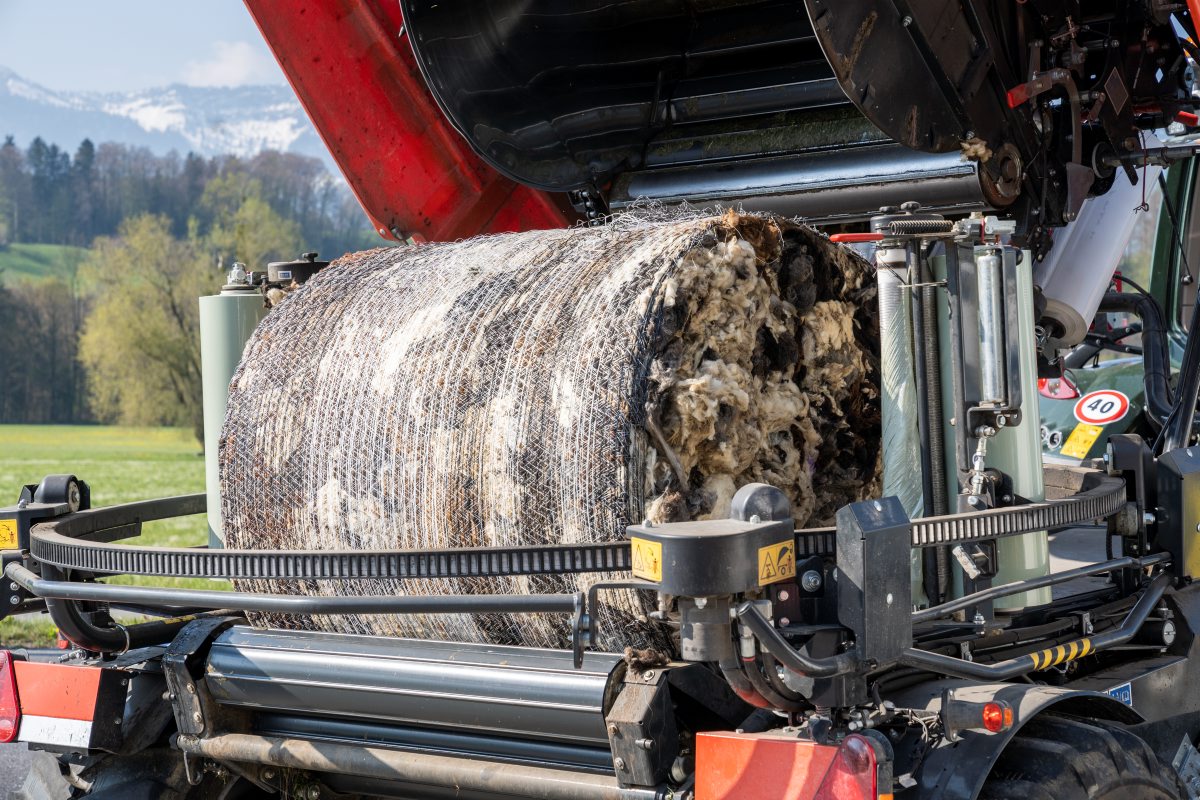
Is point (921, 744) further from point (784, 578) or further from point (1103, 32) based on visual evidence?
point (1103, 32)

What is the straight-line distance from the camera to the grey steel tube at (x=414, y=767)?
246 cm

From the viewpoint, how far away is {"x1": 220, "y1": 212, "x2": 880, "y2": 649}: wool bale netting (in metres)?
2.60

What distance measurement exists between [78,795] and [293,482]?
36.8 inches

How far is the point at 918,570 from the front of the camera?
2801 mm

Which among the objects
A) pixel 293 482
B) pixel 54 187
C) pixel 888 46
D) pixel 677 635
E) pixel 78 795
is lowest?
pixel 78 795

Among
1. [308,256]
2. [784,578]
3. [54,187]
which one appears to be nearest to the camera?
[784,578]

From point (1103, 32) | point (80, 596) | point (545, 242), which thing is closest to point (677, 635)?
point (545, 242)

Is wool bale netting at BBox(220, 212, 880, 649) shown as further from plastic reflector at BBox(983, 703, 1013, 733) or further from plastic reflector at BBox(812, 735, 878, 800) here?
plastic reflector at BBox(983, 703, 1013, 733)

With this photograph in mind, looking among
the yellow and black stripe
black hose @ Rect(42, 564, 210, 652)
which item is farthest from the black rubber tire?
black hose @ Rect(42, 564, 210, 652)

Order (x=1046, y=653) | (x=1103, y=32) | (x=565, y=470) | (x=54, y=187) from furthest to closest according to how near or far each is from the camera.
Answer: (x=54, y=187) → (x=1103, y=32) → (x=1046, y=653) → (x=565, y=470)

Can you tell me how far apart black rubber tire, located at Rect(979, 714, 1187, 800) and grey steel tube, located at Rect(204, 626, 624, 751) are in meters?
0.74

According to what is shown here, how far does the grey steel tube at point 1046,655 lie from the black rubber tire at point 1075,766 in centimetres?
12

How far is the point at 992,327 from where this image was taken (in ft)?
8.61

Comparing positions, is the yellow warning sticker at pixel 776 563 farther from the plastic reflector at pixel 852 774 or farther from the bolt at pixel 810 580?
the plastic reflector at pixel 852 774
